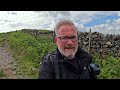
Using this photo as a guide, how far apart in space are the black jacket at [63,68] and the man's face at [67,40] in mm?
67

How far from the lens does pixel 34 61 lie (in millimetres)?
11953

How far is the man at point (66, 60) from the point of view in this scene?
1.99 metres

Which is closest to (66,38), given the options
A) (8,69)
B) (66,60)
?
(66,60)

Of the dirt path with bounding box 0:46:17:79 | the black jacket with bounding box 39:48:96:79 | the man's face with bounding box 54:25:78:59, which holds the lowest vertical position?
the dirt path with bounding box 0:46:17:79

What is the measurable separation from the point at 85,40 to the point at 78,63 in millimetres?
11615

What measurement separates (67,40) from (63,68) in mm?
191

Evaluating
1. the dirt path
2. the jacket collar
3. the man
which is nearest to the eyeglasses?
the man

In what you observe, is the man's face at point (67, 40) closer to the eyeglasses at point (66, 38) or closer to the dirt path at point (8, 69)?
the eyeglasses at point (66, 38)

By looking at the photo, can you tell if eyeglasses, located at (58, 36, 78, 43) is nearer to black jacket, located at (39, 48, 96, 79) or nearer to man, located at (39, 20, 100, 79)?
man, located at (39, 20, 100, 79)

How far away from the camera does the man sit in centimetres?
199
